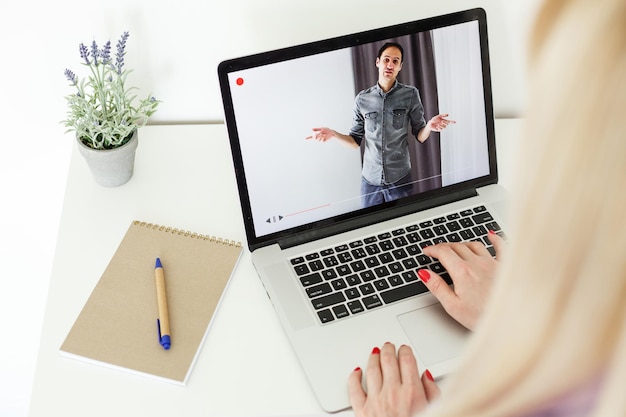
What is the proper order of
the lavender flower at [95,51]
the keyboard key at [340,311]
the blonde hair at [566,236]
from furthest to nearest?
the lavender flower at [95,51], the keyboard key at [340,311], the blonde hair at [566,236]

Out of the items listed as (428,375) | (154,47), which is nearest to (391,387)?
(428,375)

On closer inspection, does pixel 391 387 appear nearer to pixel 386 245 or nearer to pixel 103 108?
pixel 386 245

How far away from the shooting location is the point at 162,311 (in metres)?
0.87

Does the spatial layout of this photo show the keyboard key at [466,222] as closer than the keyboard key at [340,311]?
No

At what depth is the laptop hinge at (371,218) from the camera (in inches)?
38.7

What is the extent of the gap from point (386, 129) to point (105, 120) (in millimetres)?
408

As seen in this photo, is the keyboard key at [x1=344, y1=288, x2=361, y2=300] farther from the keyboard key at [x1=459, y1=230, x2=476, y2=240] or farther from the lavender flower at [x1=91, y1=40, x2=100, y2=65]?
the lavender flower at [x1=91, y1=40, x2=100, y2=65]

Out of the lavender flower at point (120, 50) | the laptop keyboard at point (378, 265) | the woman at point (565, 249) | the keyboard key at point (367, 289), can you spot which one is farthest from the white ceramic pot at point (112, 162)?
the woman at point (565, 249)

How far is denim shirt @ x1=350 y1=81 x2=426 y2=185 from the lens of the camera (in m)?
0.96

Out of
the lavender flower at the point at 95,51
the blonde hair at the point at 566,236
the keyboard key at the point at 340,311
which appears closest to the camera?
the blonde hair at the point at 566,236

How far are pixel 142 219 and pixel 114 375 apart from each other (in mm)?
270

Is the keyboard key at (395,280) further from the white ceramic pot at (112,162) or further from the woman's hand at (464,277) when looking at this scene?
the white ceramic pot at (112,162)

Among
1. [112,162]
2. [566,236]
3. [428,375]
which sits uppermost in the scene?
[566,236]

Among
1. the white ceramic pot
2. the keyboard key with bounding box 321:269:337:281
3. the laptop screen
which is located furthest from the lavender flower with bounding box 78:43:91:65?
the keyboard key with bounding box 321:269:337:281
